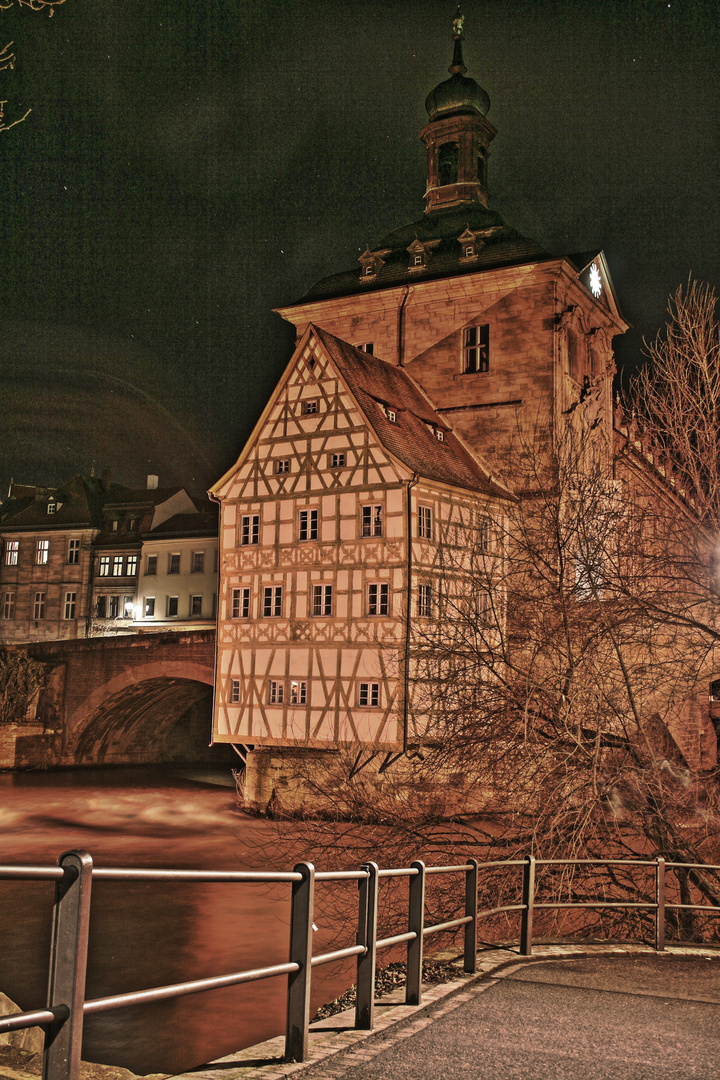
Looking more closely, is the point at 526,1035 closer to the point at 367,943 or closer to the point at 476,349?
the point at 367,943

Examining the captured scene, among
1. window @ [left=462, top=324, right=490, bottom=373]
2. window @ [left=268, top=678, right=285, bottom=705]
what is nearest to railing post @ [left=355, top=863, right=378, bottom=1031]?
window @ [left=268, top=678, right=285, bottom=705]

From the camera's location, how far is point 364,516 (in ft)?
82.1

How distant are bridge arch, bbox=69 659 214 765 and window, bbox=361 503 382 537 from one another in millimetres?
10607

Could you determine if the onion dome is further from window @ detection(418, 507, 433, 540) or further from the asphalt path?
the asphalt path

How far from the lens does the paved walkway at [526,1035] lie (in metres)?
3.89

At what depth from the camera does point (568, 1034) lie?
4586mm

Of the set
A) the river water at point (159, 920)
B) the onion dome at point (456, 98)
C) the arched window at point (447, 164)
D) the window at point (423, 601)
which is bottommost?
the river water at point (159, 920)

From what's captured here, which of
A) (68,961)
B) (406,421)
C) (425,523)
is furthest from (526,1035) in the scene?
(406,421)

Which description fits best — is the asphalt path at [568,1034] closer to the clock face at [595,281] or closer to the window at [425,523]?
the window at [425,523]

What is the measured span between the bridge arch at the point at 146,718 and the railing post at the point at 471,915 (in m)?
27.6


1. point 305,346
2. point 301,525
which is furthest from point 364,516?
point 305,346

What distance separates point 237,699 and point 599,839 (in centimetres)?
1594

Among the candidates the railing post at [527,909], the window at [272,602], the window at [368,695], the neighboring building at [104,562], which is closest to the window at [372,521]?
the window at [272,602]

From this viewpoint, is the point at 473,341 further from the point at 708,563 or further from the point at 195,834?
the point at 708,563
